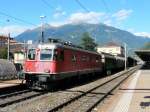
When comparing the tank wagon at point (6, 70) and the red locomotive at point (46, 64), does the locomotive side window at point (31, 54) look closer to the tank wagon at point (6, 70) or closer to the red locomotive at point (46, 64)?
the red locomotive at point (46, 64)

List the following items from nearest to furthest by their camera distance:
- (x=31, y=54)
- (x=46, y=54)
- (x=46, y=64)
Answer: (x=46, y=64) < (x=46, y=54) < (x=31, y=54)

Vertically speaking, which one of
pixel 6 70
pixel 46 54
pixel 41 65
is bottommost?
pixel 6 70

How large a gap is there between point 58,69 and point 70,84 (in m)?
6.25

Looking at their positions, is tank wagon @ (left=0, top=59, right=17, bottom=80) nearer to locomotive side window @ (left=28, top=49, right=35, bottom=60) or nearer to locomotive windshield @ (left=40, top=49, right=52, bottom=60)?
locomotive side window @ (left=28, top=49, right=35, bottom=60)

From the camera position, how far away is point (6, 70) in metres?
35.9

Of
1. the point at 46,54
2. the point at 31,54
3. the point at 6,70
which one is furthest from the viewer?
the point at 6,70

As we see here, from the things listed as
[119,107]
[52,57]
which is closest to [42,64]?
[52,57]

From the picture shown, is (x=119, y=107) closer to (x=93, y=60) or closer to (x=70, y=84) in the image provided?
(x=70, y=84)

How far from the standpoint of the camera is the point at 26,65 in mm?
25141

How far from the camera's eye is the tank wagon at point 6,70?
3505cm

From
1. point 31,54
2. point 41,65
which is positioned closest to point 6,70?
point 31,54

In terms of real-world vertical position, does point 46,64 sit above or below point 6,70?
above

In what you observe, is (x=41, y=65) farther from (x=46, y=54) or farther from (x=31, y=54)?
(x=31, y=54)

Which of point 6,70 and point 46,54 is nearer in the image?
point 46,54
